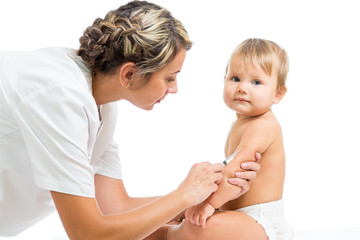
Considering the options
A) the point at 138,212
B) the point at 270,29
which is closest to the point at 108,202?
the point at 138,212

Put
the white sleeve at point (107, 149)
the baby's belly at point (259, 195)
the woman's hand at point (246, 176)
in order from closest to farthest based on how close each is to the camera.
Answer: the woman's hand at point (246, 176) < the baby's belly at point (259, 195) < the white sleeve at point (107, 149)

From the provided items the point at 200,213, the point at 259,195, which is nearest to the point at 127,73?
the point at 200,213

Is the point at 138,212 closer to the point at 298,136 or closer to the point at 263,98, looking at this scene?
the point at 263,98

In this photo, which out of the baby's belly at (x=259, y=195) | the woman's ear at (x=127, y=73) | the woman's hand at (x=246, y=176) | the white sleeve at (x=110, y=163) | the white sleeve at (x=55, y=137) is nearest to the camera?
the white sleeve at (x=55, y=137)

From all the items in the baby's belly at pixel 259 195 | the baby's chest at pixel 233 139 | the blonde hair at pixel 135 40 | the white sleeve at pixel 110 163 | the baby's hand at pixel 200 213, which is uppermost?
the blonde hair at pixel 135 40

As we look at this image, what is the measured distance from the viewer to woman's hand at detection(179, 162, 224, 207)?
4.98ft

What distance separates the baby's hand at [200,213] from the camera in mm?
1608

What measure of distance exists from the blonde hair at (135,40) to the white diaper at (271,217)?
0.59m

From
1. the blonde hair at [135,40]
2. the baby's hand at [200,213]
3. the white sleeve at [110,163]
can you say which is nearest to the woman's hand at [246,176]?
A: the baby's hand at [200,213]

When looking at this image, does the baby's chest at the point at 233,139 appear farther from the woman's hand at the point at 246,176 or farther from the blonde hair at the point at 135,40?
the blonde hair at the point at 135,40

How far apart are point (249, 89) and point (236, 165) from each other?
26cm

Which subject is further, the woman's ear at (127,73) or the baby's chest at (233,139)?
the baby's chest at (233,139)

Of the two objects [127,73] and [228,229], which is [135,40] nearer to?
[127,73]

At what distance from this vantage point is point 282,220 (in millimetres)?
1760
